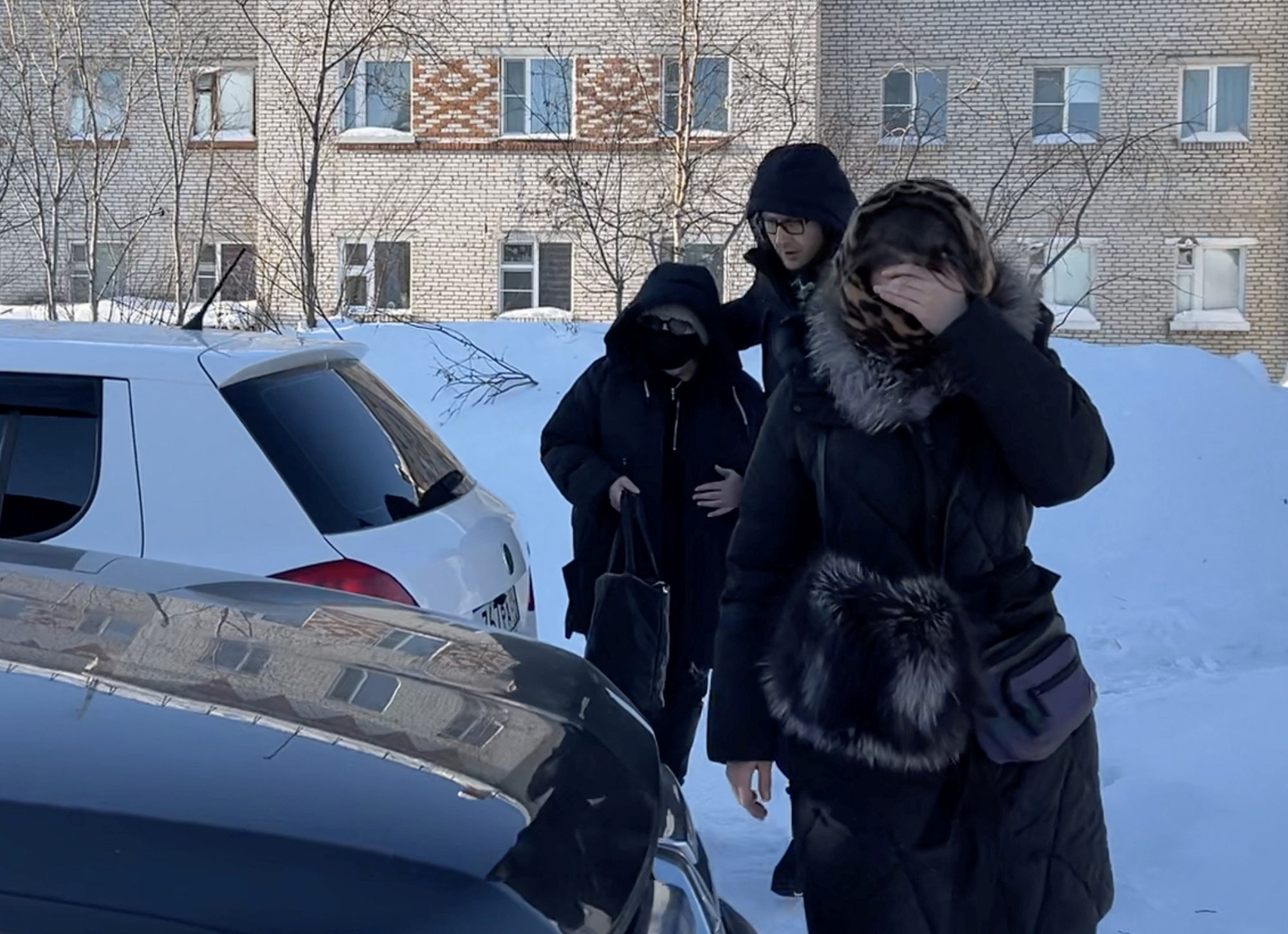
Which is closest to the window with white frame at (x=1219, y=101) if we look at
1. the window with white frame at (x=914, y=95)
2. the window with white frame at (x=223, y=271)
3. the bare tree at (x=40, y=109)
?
the window with white frame at (x=914, y=95)

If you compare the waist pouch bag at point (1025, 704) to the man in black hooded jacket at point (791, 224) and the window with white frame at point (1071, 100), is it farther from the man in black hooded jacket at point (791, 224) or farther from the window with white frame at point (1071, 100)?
the window with white frame at point (1071, 100)

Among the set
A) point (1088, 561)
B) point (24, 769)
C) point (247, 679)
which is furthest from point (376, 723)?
point (1088, 561)

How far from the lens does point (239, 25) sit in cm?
2111

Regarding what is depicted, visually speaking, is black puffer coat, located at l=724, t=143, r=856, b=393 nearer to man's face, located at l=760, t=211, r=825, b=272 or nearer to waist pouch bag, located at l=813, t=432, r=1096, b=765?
man's face, located at l=760, t=211, r=825, b=272

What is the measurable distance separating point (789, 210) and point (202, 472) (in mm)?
1584

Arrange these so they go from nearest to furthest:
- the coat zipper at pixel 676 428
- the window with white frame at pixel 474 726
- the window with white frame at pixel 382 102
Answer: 1. the window with white frame at pixel 474 726
2. the coat zipper at pixel 676 428
3. the window with white frame at pixel 382 102

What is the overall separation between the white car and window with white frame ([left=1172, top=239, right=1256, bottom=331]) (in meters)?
18.8

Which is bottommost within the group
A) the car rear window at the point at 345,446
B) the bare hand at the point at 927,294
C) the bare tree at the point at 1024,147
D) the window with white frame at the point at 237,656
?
the window with white frame at the point at 237,656

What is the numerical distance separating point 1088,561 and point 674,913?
6.71 meters

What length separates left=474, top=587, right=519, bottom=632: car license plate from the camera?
367 centimetres

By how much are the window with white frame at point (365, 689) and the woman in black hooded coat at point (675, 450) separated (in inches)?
74.3

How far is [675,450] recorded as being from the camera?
13.0ft

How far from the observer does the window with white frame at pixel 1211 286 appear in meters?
20.3

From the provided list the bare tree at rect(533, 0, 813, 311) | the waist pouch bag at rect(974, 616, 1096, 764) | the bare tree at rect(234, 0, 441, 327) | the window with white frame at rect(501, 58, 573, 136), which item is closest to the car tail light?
the waist pouch bag at rect(974, 616, 1096, 764)
